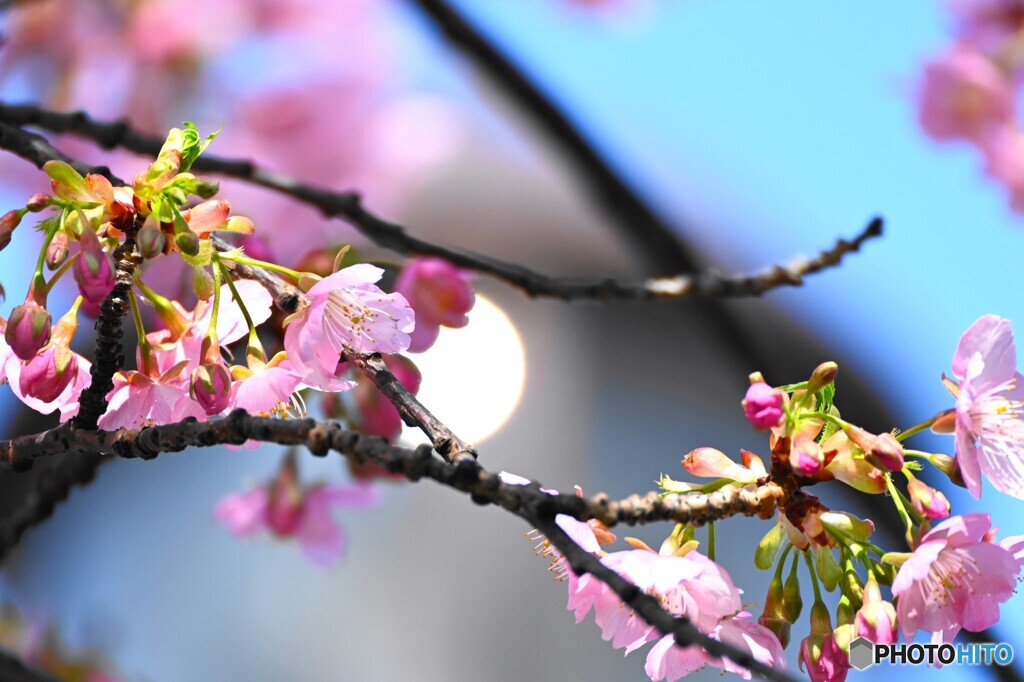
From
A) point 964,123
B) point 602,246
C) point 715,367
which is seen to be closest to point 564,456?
point 715,367

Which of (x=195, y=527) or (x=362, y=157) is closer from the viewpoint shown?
(x=362, y=157)

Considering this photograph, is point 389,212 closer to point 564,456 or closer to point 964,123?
point 564,456

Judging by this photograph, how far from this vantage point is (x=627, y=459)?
2.42 m

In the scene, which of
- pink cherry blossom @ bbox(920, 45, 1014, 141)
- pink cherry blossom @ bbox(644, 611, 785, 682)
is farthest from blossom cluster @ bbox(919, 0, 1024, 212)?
pink cherry blossom @ bbox(644, 611, 785, 682)

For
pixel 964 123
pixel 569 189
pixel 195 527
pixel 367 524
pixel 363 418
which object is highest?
pixel 569 189

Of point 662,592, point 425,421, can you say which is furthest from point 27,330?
point 662,592

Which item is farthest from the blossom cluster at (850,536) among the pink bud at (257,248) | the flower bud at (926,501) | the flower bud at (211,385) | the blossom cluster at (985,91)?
the blossom cluster at (985,91)

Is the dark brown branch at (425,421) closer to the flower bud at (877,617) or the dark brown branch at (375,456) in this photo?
the dark brown branch at (375,456)

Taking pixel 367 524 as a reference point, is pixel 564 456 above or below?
above

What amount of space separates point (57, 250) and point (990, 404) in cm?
34

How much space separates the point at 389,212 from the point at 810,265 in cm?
154

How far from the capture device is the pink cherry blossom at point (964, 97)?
1652 millimetres

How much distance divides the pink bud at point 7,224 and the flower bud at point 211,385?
79 millimetres

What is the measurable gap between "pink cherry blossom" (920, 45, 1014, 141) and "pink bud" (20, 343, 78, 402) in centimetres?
167
